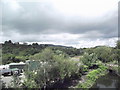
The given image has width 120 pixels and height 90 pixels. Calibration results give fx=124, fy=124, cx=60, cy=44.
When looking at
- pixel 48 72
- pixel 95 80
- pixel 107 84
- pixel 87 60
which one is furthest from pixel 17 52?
pixel 107 84

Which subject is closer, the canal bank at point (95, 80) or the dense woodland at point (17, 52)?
the canal bank at point (95, 80)

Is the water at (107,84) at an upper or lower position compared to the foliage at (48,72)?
lower

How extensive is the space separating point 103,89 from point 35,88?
9.71m

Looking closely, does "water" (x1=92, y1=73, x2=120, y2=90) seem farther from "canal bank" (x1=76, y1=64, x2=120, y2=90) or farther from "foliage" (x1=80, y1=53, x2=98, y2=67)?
"foliage" (x1=80, y1=53, x2=98, y2=67)

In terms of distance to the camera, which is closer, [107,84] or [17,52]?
[107,84]

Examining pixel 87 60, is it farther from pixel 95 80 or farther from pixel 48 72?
pixel 48 72

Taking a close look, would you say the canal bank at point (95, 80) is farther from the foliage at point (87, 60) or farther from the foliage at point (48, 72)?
the foliage at point (87, 60)

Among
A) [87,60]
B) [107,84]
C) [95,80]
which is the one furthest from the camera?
[87,60]

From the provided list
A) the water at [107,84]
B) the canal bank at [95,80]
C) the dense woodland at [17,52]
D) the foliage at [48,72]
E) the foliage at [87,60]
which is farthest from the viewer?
the dense woodland at [17,52]

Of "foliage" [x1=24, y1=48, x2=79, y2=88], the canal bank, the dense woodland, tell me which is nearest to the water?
the canal bank

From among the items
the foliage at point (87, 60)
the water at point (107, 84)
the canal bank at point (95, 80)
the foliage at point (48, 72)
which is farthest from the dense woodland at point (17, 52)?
the foliage at point (48, 72)

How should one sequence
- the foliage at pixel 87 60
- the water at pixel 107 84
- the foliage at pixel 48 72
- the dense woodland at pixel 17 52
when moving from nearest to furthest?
the foliage at pixel 48 72, the water at pixel 107 84, the foliage at pixel 87 60, the dense woodland at pixel 17 52

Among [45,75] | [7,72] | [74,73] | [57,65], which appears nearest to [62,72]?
[57,65]

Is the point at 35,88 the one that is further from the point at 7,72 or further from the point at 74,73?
the point at 7,72
